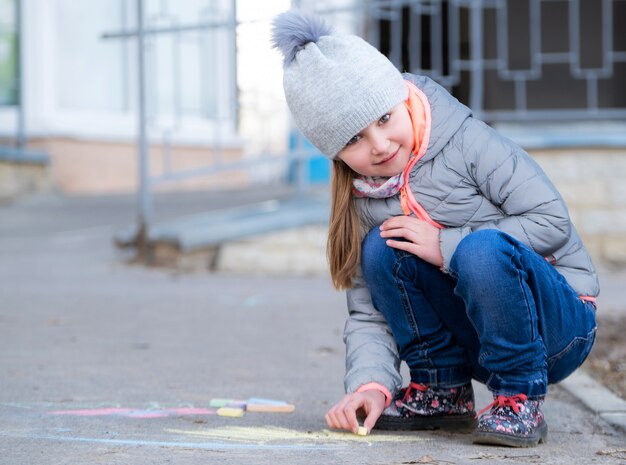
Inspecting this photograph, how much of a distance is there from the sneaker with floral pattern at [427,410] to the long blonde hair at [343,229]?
1.08 feet

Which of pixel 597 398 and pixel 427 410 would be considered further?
pixel 597 398

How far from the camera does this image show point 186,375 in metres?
3.55

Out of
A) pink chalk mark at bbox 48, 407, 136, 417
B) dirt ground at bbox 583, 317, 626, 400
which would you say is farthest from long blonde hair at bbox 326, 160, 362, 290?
dirt ground at bbox 583, 317, 626, 400

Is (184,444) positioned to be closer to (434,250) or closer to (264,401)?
(264,401)

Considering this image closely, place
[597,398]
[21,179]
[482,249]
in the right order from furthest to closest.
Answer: [21,179] → [597,398] → [482,249]

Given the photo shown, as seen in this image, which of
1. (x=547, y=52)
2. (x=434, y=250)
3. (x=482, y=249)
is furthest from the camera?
(x=547, y=52)

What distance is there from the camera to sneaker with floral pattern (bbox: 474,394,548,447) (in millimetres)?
2475

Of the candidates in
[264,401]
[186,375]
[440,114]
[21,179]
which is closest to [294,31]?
[440,114]

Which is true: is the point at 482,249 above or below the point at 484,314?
above

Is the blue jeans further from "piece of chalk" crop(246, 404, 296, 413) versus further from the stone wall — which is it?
the stone wall

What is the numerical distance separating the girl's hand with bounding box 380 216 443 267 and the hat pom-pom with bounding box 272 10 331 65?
1.53ft

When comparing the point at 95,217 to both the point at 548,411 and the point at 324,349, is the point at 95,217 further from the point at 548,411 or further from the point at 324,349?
the point at 548,411

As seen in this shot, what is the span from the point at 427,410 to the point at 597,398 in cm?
72

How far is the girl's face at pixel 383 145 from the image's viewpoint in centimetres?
252
